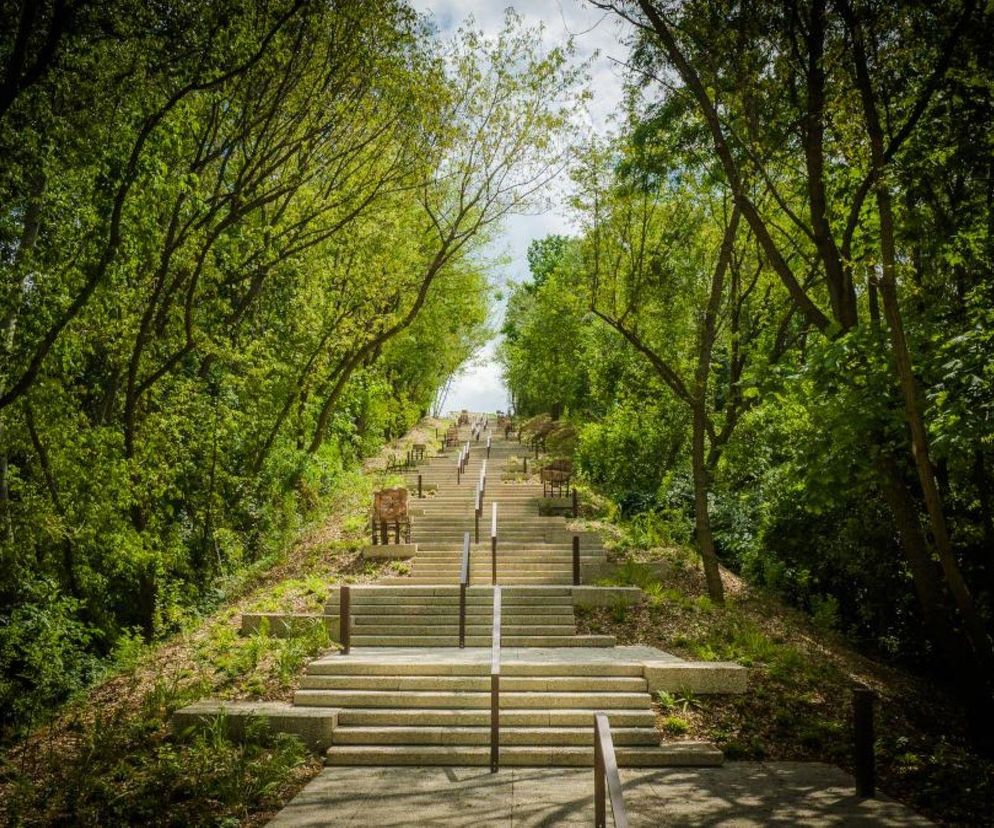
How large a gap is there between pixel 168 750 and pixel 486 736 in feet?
10.9

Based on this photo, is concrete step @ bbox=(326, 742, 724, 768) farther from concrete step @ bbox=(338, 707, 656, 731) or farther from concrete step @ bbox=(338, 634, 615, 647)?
concrete step @ bbox=(338, 634, 615, 647)

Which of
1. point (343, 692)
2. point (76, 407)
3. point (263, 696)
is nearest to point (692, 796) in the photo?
point (343, 692)

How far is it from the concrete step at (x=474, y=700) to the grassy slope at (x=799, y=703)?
562 mm

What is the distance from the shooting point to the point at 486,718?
326 inches

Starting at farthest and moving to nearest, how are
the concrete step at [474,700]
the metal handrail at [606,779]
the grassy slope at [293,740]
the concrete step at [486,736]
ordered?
the concrete step at [474,700] → the concrete step at [486,736] → the grassy slope at [293,740] → the metal handrail at [606,779]

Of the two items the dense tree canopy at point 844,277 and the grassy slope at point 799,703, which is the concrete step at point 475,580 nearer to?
the grassy slope at point 799,703

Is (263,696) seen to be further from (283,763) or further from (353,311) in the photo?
(353,311)

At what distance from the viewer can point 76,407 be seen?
12.8 metres

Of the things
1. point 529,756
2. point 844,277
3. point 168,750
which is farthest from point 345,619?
point 844,277

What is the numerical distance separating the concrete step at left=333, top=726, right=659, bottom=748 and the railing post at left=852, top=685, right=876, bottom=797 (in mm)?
2120

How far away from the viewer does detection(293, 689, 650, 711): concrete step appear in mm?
8516

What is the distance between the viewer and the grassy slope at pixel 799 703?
6.88m

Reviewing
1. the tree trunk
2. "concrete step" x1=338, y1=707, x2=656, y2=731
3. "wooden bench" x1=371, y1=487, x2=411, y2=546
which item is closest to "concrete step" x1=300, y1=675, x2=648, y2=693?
"concrete step" x1=338, y1=707, x2=656, y2=731

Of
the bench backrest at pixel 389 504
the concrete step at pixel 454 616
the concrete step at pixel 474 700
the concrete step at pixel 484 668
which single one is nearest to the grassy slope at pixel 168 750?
the concrete step at pixel 474 700
